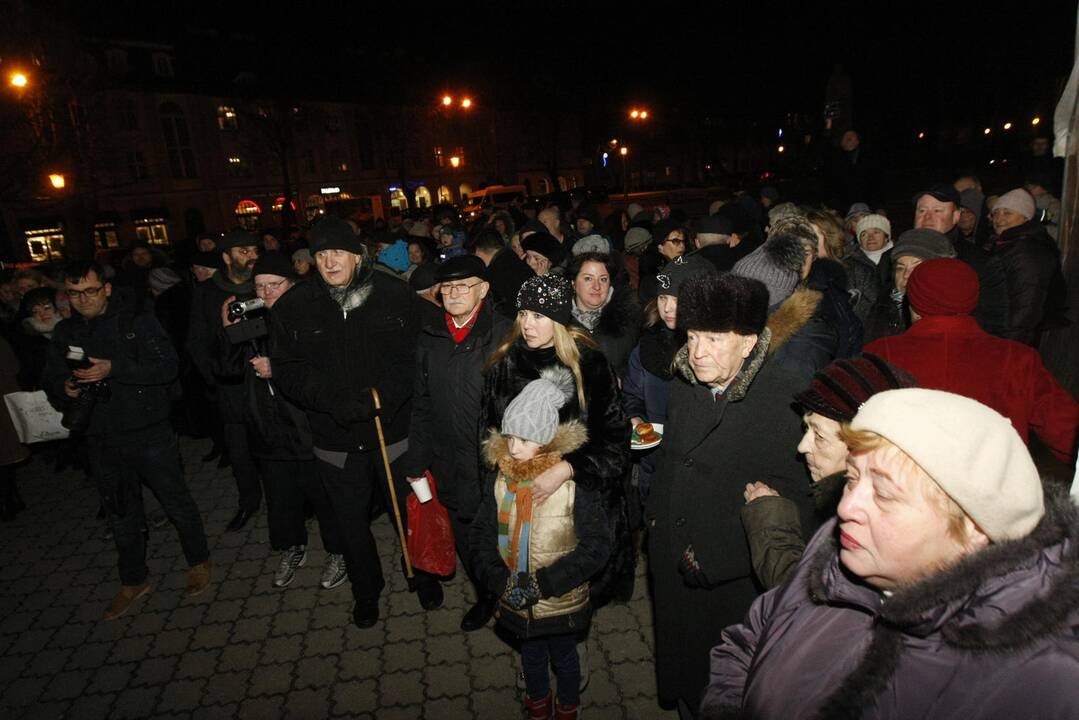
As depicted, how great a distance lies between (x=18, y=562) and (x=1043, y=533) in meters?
7.40

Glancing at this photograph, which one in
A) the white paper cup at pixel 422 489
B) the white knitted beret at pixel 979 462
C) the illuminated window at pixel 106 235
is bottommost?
the white paper cup at pixel 422 489

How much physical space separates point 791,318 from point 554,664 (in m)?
2.20

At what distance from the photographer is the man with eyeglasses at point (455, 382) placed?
3.57 meters

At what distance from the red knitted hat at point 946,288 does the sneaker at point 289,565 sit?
15.9ft

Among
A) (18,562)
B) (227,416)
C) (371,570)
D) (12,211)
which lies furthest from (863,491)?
(12,211)

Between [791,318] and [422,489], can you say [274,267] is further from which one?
[791,318]

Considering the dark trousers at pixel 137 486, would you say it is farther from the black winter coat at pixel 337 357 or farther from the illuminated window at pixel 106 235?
the illuminated window at pixel 106 235

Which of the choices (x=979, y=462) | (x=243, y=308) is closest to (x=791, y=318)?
(x=979, y=462)

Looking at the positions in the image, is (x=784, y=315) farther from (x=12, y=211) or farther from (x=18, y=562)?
(x=12, y=211)

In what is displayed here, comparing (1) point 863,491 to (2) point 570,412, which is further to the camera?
(2) point 570,412

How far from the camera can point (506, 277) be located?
18.7ft

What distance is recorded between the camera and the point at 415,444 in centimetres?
372

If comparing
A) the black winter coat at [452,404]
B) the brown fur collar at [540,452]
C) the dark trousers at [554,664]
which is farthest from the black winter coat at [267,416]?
the dark trousers at [554,664]

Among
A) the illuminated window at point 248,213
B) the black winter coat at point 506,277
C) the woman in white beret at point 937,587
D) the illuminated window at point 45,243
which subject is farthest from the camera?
the illuminated window at point 248,213
